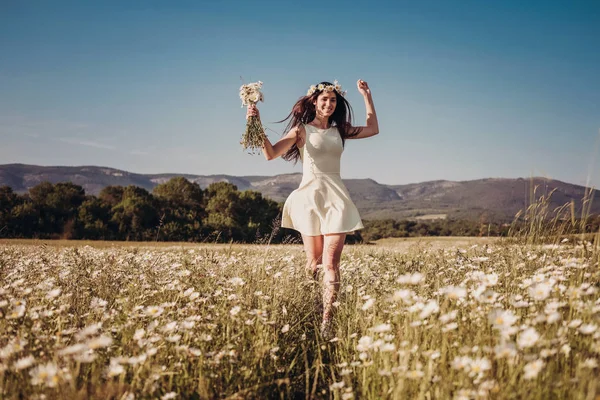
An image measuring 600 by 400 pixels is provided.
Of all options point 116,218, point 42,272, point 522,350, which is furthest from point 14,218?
point 522,350

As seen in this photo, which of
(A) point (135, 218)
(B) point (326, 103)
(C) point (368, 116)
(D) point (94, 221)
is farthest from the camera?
(A) point (135, 218)

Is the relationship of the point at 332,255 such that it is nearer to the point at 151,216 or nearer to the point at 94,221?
the point at 94,221

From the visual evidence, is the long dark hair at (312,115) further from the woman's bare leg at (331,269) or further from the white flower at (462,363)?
the white flower at (462,363)

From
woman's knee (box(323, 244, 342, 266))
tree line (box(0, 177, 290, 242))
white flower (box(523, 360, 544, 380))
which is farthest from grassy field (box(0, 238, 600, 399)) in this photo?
tree line (box(0, 177, 290, 242))

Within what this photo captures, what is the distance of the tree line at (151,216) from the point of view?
30.8 meters

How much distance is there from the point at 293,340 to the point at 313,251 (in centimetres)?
147

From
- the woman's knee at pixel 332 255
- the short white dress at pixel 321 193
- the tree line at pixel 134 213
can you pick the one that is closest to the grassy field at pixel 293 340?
the woman's knee at pixel 332 255

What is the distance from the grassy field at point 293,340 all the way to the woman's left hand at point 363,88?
218 centimetres

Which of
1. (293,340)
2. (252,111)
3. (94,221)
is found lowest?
(94,221)

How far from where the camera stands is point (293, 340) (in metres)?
3.93

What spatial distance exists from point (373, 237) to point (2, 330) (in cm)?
3232

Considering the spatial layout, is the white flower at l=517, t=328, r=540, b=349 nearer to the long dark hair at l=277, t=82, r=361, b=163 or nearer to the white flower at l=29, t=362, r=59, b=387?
the white flower at l=29, t=362, r=59, b=387

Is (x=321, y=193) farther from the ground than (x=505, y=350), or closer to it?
farther from the ground

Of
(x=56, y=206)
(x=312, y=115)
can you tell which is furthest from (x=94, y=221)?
(x=312, y=115)
